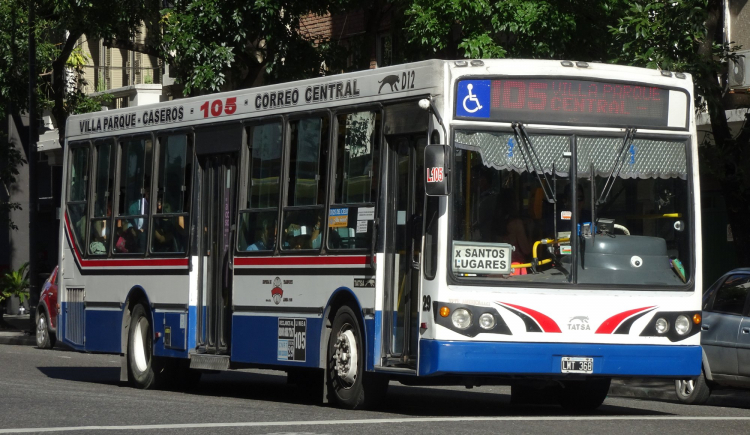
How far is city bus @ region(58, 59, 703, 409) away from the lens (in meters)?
11.2

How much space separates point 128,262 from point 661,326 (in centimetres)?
664

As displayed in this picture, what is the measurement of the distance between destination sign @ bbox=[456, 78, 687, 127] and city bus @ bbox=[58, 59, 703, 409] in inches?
0.6

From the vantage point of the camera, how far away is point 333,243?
1261cm

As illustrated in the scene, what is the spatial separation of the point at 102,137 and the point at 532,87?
22.9 ft

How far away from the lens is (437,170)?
10938 millimetres

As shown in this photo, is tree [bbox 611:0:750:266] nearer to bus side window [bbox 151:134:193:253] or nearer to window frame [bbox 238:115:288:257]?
window frame [bbox 238:115:288:257]

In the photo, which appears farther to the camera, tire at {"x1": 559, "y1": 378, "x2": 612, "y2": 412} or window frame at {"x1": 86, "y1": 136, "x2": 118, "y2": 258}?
window frame at {"x1": 86, "y1": 136, "x2": 118, "y2": 258}

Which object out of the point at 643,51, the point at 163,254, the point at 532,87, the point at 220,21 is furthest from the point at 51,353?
the point at 532,87

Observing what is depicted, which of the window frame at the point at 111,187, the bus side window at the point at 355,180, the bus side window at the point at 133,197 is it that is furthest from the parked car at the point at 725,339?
the window frame at the point at 111,187

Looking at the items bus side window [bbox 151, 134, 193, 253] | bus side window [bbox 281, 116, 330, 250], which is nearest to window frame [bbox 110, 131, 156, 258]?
bus side window [bbox 151, 134, 193, 253]

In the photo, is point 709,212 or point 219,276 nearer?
point 219,276

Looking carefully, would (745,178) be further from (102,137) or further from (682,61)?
(102,137)

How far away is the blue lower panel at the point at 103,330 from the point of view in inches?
639

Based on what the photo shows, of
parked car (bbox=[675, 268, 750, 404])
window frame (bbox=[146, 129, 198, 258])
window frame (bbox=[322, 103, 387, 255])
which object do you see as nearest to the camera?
window frame (bbox=[322, 103, 387, 255])
